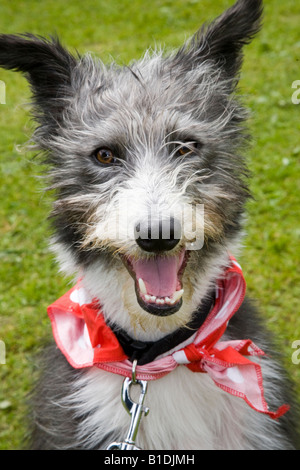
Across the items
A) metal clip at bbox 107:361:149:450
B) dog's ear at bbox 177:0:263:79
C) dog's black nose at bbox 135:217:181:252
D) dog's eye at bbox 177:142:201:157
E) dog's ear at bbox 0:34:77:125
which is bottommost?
metal clip at bbox 107:361:149:450

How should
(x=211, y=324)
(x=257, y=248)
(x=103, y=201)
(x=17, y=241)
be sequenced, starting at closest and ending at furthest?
(x=103, y=201) → (x=211, y=324) → (x=257, y=248) → (x=17, y=241)

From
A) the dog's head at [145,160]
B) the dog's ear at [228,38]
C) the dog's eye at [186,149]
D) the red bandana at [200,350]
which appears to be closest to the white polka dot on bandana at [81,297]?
the red bandana at [200,350]

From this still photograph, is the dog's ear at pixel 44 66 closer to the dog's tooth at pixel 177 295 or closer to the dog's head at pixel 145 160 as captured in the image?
the dog's head at pixel 145 160

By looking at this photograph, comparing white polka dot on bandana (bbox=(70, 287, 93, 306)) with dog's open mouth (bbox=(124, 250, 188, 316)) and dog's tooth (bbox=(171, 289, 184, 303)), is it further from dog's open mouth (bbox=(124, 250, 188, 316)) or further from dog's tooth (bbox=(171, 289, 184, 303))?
dog's tooth (bbox=(171, 289, 184, 303))

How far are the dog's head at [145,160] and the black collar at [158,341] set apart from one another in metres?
0.07

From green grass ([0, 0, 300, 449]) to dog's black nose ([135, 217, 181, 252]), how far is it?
87cm

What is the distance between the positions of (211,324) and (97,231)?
0.81m

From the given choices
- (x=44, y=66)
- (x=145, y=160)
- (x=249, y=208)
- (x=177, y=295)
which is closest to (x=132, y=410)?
(x=177, y=295)

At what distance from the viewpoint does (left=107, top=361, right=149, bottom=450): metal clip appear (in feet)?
7.97

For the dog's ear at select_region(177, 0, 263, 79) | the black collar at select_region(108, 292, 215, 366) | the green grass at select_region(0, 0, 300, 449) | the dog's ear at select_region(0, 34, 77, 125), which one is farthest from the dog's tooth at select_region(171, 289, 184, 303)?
the dog's ear at select_region(177, 0, 263, 79)

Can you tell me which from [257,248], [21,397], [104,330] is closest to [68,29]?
[257,248]

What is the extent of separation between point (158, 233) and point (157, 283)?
354 mm

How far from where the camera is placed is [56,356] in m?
3.14
